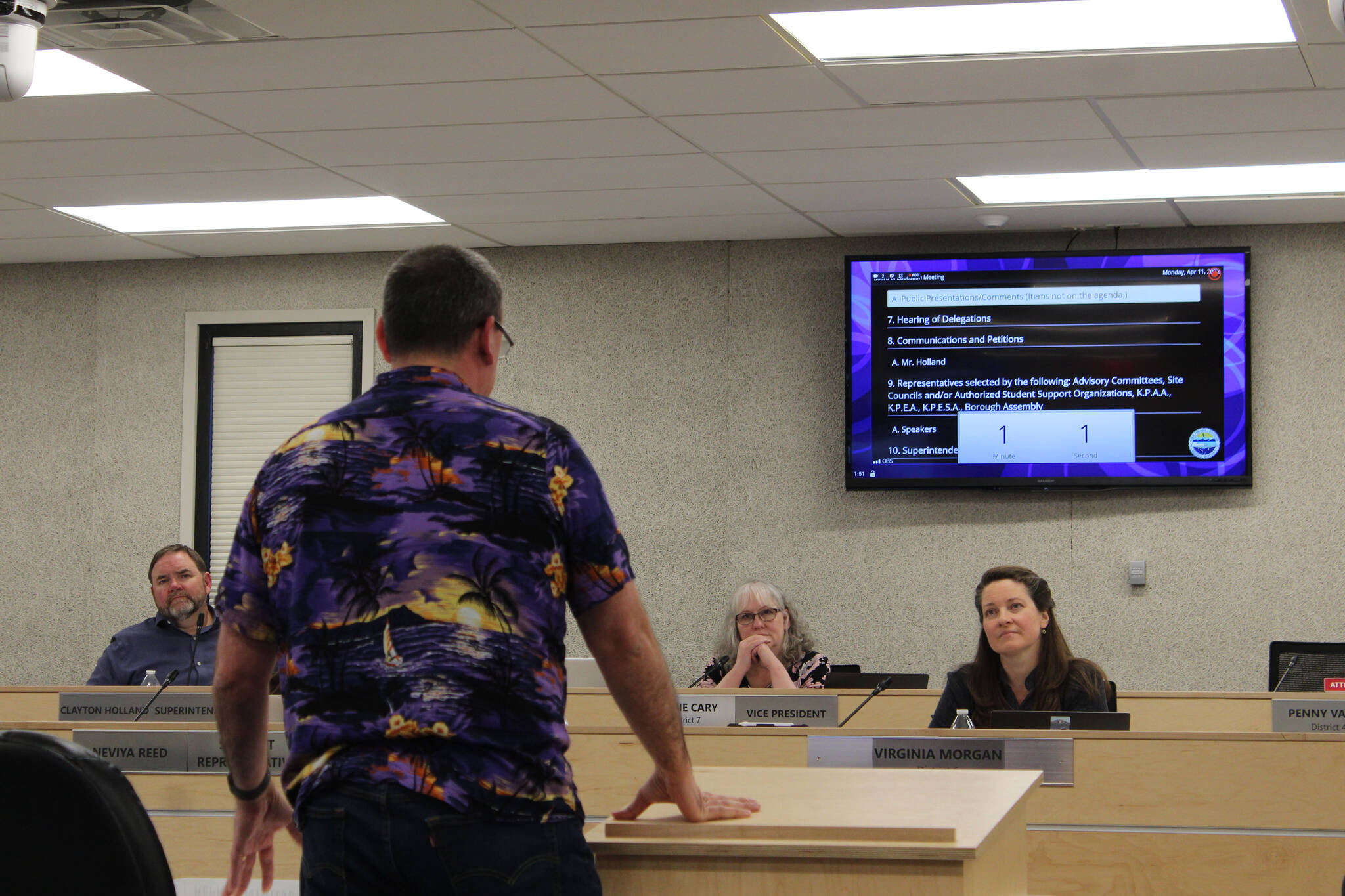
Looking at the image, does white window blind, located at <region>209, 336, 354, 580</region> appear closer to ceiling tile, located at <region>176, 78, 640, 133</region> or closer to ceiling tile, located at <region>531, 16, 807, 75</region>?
ceiling tile, located at <region>176, 78, 640, 133</region>

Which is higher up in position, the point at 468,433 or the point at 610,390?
the point at 610,390

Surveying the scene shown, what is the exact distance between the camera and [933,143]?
4.83 meters

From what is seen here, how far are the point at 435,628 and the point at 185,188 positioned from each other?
4.36 metres

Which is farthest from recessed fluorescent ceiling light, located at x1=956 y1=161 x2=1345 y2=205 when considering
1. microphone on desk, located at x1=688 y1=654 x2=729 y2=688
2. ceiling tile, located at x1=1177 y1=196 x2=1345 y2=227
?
microphone on desk, located at x1=688 y1=654 x2=729 y2=688

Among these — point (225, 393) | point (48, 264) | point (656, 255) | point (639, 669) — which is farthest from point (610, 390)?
point (639, 669)

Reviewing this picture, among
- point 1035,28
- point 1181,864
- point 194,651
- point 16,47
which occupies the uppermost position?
point 1035,28

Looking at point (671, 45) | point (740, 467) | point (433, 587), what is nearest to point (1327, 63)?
point (671, 45)

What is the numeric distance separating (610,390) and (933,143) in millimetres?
2215

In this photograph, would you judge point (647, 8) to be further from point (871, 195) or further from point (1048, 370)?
point (1048, 370)

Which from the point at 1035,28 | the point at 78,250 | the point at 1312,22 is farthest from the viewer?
the point at 78,250

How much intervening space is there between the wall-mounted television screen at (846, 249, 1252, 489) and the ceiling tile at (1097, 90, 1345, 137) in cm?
135

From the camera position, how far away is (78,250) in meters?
6.70

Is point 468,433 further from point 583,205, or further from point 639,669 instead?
point 583,205

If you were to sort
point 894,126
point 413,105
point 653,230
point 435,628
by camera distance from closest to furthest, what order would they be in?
1. point 435,628
2. point 413,105
3. point 894,126
4. point 653,230
